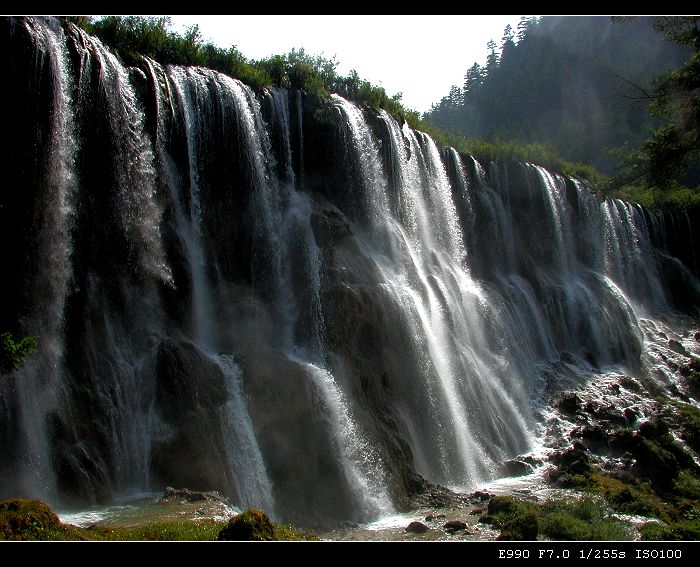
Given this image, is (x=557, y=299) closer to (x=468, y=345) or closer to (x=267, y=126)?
(x=468, y=345)

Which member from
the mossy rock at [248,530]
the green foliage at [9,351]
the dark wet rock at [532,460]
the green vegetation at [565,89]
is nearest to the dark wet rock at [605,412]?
the dark wet rock at [532,460]

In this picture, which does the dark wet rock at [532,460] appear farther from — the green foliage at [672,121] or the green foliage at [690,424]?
the green foliage at [672,121]

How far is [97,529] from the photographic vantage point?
28.2 ft

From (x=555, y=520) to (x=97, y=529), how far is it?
799cm

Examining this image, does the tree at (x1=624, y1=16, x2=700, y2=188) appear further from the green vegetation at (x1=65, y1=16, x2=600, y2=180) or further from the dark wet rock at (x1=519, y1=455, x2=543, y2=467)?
the green vegetation at (x1=65, y1=16, x2=600, y2=180)

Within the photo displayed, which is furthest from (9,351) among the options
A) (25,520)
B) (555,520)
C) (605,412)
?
(605,412)

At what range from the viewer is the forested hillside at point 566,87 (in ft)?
235

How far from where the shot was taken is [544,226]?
3375cm

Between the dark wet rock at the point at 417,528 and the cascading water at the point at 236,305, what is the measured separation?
145cm

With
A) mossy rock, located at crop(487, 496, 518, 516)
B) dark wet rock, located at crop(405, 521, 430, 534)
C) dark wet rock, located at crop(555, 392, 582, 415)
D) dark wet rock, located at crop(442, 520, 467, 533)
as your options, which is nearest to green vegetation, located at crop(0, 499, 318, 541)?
dark wet rock, located at crop(405, 521, 430, 534)

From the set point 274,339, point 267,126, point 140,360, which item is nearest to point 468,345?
point 274,339

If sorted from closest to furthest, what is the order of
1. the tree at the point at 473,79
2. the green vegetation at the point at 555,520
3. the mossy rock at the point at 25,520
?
1. the mossy rock at the point at 25,520
2. the green vegetation at the point at 555,520
3. the tree at the point at 473,79

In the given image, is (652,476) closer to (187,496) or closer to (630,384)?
(630,384)

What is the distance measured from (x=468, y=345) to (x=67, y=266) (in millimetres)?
13900
